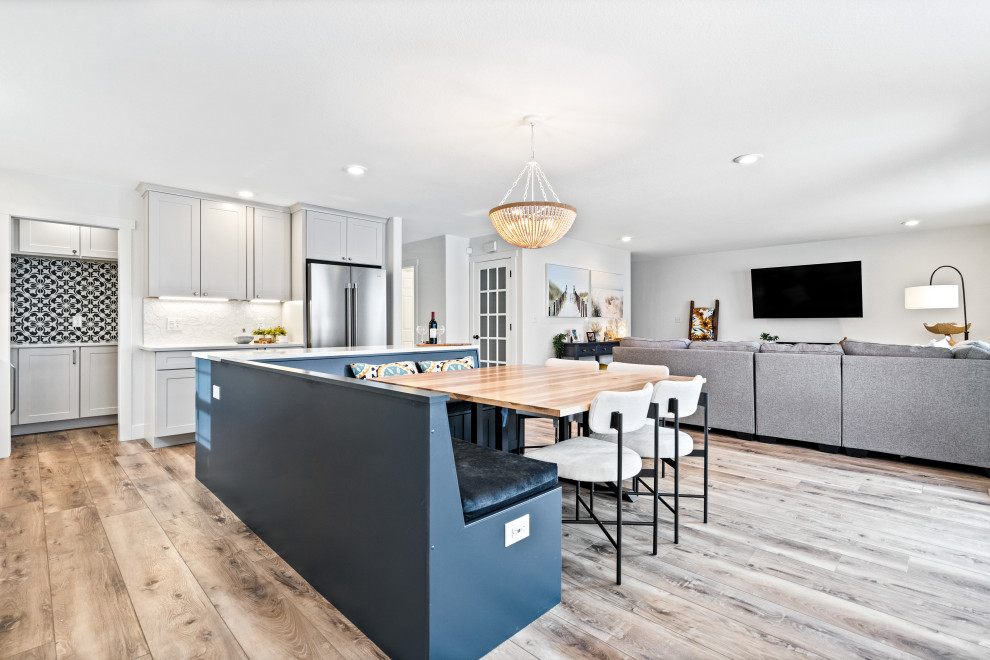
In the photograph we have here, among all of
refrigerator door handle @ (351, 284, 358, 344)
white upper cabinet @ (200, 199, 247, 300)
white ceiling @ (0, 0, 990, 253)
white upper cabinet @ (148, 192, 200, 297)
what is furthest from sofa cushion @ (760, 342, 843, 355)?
white upper cabinet @ (148, 192, 200, 297)

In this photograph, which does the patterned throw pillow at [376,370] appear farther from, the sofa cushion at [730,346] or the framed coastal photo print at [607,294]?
the framed coastal photo print at [607,294]

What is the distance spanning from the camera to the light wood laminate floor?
156cm

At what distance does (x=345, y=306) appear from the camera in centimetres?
524

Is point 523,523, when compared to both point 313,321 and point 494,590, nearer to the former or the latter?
point 494,590

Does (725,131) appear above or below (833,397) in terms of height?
above

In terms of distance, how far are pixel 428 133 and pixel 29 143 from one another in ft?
9.04

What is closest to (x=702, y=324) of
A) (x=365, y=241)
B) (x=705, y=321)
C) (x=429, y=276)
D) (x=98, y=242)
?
(x=705, y=321)

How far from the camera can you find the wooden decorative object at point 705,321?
8578 mm

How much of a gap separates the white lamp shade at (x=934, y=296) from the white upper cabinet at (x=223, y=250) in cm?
775

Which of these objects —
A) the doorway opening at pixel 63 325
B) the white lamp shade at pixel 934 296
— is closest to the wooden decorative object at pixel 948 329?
the white lamp shade at pixel 934 296

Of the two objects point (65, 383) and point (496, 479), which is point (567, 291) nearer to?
point (496, 479)

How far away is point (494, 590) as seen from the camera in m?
1.53

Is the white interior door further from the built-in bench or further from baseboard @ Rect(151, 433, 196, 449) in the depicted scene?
the built-in bench

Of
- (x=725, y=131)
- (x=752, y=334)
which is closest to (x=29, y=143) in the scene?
(x=725, y=131)
